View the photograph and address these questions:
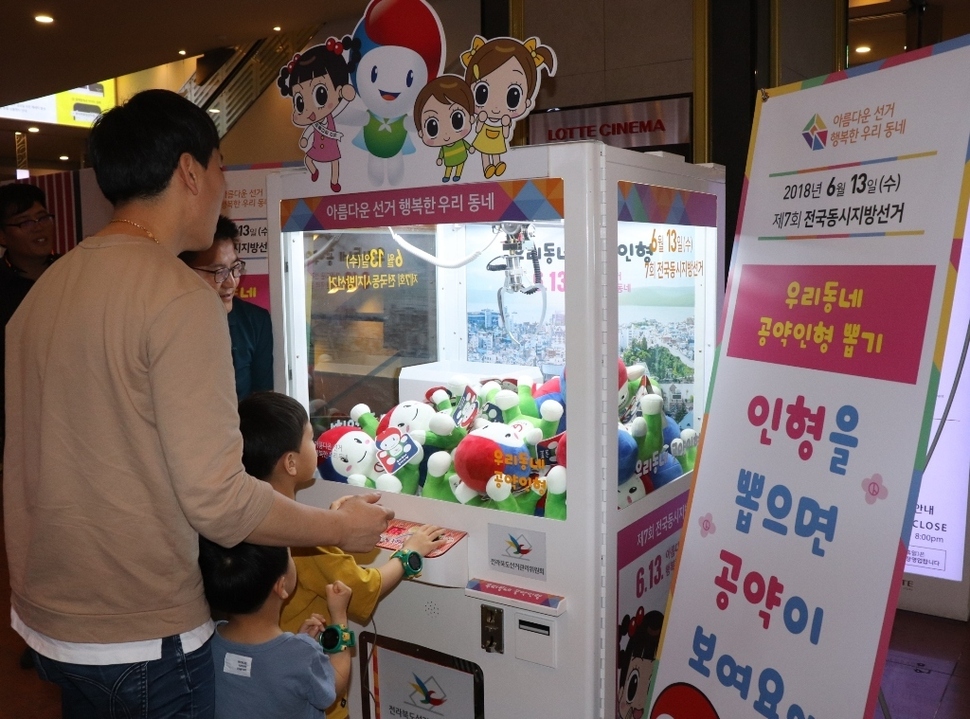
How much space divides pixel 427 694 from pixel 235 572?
884mm

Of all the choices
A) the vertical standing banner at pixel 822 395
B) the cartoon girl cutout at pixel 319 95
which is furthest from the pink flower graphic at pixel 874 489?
the cartoon girl cutout at pixel 319 95

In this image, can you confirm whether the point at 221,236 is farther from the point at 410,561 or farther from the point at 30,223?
the point at 30,223

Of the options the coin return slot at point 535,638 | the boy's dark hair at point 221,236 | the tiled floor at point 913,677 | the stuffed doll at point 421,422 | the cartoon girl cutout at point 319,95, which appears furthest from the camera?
the tiled floor at point 913,677

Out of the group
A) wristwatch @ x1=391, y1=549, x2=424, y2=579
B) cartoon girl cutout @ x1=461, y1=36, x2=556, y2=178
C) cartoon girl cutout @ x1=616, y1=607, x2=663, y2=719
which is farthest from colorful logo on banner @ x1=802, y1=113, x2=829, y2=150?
wristwatch @ x1=391, y1=549, x2=424, y2=579

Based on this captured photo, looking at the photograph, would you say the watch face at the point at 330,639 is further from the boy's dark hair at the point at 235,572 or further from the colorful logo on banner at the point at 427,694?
the colorful logo on banner at the point at 427,694

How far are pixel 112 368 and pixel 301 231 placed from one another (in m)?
1.22

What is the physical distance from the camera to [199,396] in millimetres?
1175

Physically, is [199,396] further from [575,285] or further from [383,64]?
[383,64]

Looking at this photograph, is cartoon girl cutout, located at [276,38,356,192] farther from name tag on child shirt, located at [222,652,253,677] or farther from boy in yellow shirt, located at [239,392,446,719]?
name tag on child shirt, located at [222,652,253,677]

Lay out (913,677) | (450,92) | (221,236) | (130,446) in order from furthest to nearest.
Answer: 1. (913,677)
2. (221,236)
3. (450,92)
4. (130,446)

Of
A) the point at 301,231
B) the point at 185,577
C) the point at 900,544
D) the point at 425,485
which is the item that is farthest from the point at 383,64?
the point at 900,544

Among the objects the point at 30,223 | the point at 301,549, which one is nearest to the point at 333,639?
the point at 301,549

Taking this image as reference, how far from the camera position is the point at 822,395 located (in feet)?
5.45

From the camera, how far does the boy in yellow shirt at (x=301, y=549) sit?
1794mm
